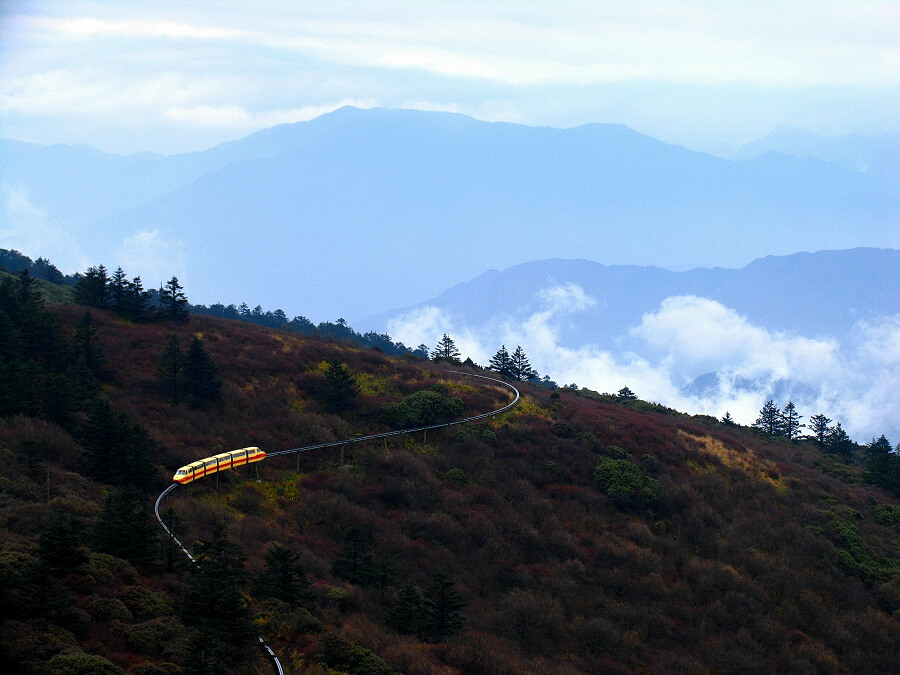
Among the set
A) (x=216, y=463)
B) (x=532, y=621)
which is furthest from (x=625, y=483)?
(x=216, y=463)

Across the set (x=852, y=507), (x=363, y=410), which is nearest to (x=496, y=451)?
(x=363, y=410)

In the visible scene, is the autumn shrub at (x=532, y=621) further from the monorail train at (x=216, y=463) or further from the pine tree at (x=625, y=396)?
the pine tree at (x=625, y=396)

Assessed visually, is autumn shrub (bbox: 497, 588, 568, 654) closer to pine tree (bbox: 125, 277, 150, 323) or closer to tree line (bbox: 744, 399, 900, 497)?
pine tree (bbox: 125, 277, 150, 323)

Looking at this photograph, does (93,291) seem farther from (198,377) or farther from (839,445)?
(839,445)

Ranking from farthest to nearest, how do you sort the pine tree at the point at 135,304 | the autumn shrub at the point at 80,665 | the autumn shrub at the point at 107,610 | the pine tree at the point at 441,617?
the pine tree at the point at 135,304 → the pine tree at the point at 441,617 → the autumn shrub at the point at 107,610 → the autumn shrub at the point at 80,665

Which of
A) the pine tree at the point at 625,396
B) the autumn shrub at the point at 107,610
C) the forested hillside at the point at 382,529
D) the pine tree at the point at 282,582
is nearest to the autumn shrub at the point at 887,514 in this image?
the forested hillside at the point at 382,529
